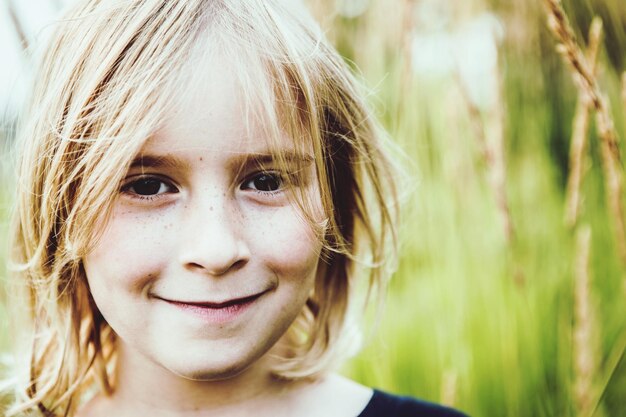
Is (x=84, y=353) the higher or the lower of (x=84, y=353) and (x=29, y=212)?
the lower

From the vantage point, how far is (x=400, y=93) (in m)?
1.22

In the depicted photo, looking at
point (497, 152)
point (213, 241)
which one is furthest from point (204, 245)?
point (497, 152)

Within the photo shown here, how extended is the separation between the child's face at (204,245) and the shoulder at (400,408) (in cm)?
24

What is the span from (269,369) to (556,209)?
813mm

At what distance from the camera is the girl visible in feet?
2.54

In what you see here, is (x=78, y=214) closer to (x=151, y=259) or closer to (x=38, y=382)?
(x=151, y=259)

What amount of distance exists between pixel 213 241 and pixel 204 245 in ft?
0.04

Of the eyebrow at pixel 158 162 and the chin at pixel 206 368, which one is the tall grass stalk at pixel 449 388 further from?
the eyebrow at pixel 158 162

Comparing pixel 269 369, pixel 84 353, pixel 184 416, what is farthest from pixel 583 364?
pixel 84 353

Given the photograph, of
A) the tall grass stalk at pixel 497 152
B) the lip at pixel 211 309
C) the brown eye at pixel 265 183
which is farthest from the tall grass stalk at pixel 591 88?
the lip at pixel 211 309

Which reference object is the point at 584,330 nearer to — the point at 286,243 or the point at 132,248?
the point at 286,243

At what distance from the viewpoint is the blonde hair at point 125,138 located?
79cm

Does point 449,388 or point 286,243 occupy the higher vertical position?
point 286,243

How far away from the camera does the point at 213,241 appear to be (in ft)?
2.46
